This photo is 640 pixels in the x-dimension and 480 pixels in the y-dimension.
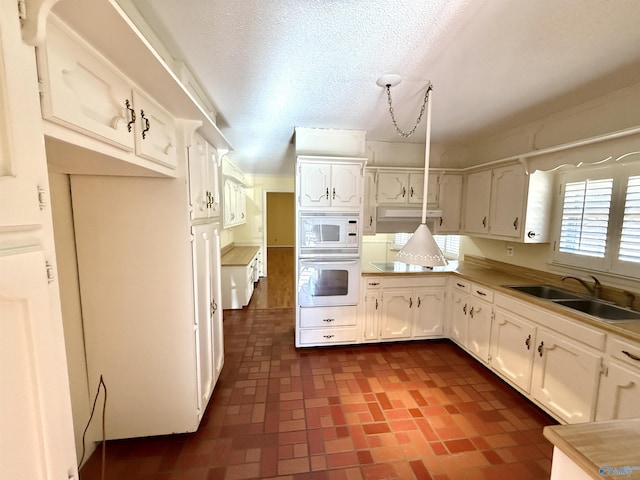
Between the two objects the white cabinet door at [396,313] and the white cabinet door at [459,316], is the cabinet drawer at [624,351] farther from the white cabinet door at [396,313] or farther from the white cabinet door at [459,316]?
the white cabinet door at [396,313]

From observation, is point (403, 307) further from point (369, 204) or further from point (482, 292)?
point (369, 204)

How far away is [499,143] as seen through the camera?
9.71 ft

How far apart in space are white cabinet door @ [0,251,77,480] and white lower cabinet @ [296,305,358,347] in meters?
2.33

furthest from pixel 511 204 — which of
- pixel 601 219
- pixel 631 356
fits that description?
pixel 631 356

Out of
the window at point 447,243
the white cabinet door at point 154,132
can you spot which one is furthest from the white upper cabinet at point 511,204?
the white cabinet door at point 154,132

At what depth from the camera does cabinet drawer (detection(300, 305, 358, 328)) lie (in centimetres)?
293

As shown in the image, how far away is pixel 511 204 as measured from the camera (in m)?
2.62

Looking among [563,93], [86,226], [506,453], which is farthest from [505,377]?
[86,226]

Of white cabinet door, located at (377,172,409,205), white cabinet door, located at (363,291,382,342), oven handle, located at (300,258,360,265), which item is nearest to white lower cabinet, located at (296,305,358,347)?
white cabinet door, located at (363,291,382,342)

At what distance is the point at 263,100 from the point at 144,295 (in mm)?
1637

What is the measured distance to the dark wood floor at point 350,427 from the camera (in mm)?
1589

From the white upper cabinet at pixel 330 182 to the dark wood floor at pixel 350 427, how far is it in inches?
66.3

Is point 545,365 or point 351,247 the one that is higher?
point 351,247

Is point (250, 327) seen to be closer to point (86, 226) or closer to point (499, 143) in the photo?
point (86, 226)
